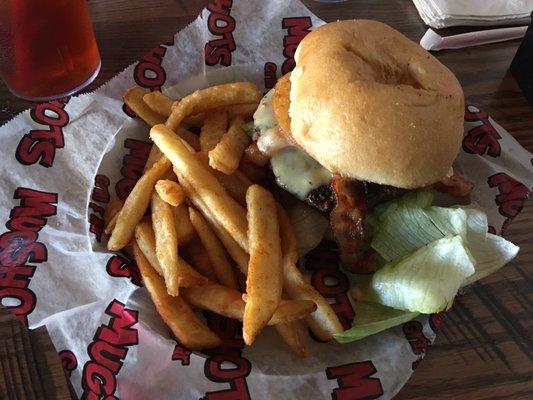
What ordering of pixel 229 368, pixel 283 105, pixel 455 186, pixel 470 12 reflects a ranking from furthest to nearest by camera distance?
pixel 470 12 → pixel 455 186 → pixel 283 105 → pixel 229 368

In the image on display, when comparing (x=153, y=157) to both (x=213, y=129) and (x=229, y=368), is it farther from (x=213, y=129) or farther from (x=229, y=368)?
(x=229, y=368)

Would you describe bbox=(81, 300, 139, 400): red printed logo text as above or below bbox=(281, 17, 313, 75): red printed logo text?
below

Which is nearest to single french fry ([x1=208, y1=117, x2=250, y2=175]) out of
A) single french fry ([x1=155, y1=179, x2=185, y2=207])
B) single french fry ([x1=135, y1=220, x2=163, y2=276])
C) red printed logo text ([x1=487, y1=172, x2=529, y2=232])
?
single french fry ([x1=155, y1=179, x2=185, y2=207])

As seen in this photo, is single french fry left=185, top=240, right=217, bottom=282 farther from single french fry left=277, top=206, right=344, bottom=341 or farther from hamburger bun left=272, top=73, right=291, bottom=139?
hamburger bun left=272, top=73, right=291, bottom=139

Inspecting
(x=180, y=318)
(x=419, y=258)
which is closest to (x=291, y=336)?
(x=180, y=318)

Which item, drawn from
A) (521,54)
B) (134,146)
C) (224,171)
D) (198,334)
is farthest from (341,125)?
(521,54)

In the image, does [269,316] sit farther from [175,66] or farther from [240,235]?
[175,66]

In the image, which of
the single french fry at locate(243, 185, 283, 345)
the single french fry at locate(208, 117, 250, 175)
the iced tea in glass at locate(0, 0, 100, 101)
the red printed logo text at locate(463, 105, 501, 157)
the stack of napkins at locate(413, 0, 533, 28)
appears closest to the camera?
the single french fry at locate(243, 185, 283, 345)
